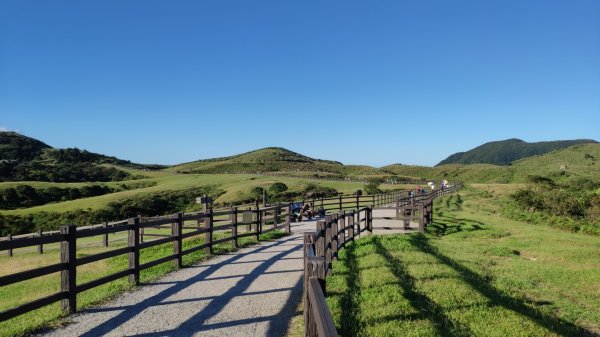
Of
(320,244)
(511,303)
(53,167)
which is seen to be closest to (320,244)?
(320,244)

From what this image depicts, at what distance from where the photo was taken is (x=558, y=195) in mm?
29859

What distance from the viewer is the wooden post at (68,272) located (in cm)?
721

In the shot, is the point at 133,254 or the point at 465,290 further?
the point at 133,254

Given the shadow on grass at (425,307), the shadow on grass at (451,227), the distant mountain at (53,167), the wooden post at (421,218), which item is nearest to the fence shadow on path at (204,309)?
the shadow on grass at (425,307)

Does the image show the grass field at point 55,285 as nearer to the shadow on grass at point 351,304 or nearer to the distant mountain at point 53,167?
the shadow on grass at point 351,304

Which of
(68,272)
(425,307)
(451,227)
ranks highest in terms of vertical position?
(68,272)

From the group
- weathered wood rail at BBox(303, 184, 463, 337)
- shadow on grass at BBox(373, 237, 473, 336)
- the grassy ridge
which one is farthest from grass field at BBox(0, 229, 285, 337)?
shadow on grass at BBox(373, 237, 473, 336)

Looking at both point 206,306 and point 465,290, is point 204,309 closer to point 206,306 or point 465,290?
point 206,306

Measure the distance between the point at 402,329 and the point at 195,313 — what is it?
10.4 feet

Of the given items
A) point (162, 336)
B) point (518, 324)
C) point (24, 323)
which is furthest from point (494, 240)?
point (24, 323)

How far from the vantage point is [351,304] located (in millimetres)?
7016

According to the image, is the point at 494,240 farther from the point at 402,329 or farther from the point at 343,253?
the point at 402,329

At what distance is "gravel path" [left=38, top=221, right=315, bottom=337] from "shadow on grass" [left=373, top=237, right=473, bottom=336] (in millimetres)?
1900

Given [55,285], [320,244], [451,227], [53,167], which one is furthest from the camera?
[53,167]
